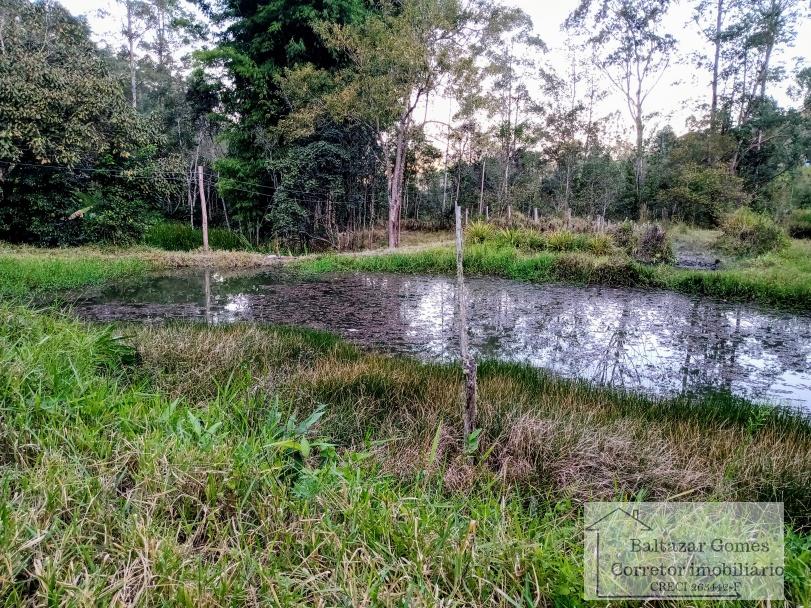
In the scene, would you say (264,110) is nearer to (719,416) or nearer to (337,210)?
(337,210)

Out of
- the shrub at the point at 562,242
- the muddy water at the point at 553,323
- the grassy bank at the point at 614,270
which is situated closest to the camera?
the muddy water at the point at 553,323

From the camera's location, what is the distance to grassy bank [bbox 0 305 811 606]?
133cm

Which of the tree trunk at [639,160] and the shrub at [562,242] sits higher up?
the tree trunk at [639,160]

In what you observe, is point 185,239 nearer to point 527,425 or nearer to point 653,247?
point 653,247

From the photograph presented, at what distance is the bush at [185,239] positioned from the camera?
1770cm

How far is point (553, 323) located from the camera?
6.72m

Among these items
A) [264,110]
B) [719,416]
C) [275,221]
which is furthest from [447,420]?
[264,110]

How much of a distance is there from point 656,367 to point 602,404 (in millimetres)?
1899

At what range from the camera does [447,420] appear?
296 centimetres

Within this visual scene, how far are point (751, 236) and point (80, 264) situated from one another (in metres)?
18.2

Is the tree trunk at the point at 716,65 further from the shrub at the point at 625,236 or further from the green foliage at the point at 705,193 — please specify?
the shrub at the point at 625,236

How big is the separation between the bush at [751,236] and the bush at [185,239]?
17.1 meters

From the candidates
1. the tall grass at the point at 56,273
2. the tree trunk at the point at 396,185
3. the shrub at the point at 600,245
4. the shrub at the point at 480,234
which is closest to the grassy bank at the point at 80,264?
the tall grass at the point at 56,273

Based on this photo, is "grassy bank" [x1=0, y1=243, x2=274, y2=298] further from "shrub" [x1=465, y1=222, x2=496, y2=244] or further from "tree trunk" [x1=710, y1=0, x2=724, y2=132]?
"tree trunk" [x1=710, y1=0, x2=724, y2=132]
